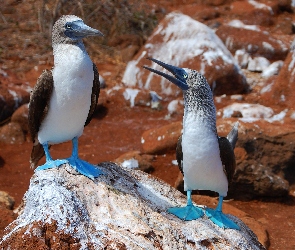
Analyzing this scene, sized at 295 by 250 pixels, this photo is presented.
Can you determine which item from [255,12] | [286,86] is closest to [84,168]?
[286,86]

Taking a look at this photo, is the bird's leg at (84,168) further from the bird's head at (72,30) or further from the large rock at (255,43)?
the large rock at (255,43)

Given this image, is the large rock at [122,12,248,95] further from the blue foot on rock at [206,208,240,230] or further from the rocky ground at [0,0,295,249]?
the blue foot on rock at [206,208,240,230]

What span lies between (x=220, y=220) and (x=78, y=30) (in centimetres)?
166

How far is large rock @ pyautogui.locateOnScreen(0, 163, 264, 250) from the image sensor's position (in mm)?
2822

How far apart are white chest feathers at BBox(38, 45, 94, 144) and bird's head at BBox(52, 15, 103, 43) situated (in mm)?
61

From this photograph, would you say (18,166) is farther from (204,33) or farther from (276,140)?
(204,33)

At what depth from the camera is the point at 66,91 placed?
123 inches

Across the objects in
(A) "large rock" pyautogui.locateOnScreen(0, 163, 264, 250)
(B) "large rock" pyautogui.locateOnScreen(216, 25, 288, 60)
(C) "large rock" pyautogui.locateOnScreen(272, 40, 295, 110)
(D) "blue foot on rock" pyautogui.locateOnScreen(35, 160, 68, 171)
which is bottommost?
Result: (B) "large rock" pyautogui.locateOnScreen(216, 25, 288, 60)

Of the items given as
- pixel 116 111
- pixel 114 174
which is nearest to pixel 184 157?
pixel 114 174

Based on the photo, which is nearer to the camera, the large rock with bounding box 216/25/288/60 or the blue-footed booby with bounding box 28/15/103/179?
the blue-footed booby with bounding box 28/15/103/179

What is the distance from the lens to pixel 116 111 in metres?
8.73

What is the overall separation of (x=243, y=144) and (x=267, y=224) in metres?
1.14

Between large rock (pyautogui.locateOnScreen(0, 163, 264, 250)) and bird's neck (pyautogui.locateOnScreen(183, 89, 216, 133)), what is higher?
bird's neck (pyautogui.locateOnScreen(183, 89, 216, 133))

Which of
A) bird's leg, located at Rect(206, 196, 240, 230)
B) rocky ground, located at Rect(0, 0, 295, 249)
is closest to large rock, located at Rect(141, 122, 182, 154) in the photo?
rocky ground, located at Rect(0, 0, 295, 249)
